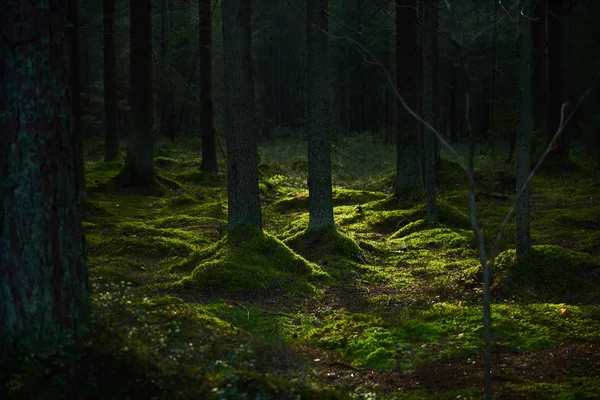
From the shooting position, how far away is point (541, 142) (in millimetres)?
23875

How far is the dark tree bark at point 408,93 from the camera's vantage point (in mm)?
14430

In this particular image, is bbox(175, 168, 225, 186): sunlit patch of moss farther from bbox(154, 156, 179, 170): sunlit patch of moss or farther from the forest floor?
the forest floor

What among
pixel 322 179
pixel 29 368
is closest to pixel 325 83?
pixel 322 179

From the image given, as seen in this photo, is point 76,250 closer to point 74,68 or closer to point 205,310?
point 205,310

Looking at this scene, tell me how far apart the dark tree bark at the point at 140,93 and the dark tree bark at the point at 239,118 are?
766cm

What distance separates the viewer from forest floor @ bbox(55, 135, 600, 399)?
13.9 feet

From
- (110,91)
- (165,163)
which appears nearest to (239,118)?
(110,91)

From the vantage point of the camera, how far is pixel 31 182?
4184 millimetres

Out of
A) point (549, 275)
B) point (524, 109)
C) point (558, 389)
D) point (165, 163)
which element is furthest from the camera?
point (165, 163)

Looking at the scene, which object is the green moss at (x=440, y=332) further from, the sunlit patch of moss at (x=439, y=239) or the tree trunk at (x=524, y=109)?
the sunlit patch of moss at (x=439, y=239)

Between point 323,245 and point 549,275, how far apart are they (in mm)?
3995

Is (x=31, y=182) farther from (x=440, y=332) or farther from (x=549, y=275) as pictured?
(x=549, y=275)

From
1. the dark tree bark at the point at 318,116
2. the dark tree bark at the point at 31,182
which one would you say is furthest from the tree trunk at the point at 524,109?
the dark tree bark at the point at 31,182

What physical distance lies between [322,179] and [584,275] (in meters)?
4.71
